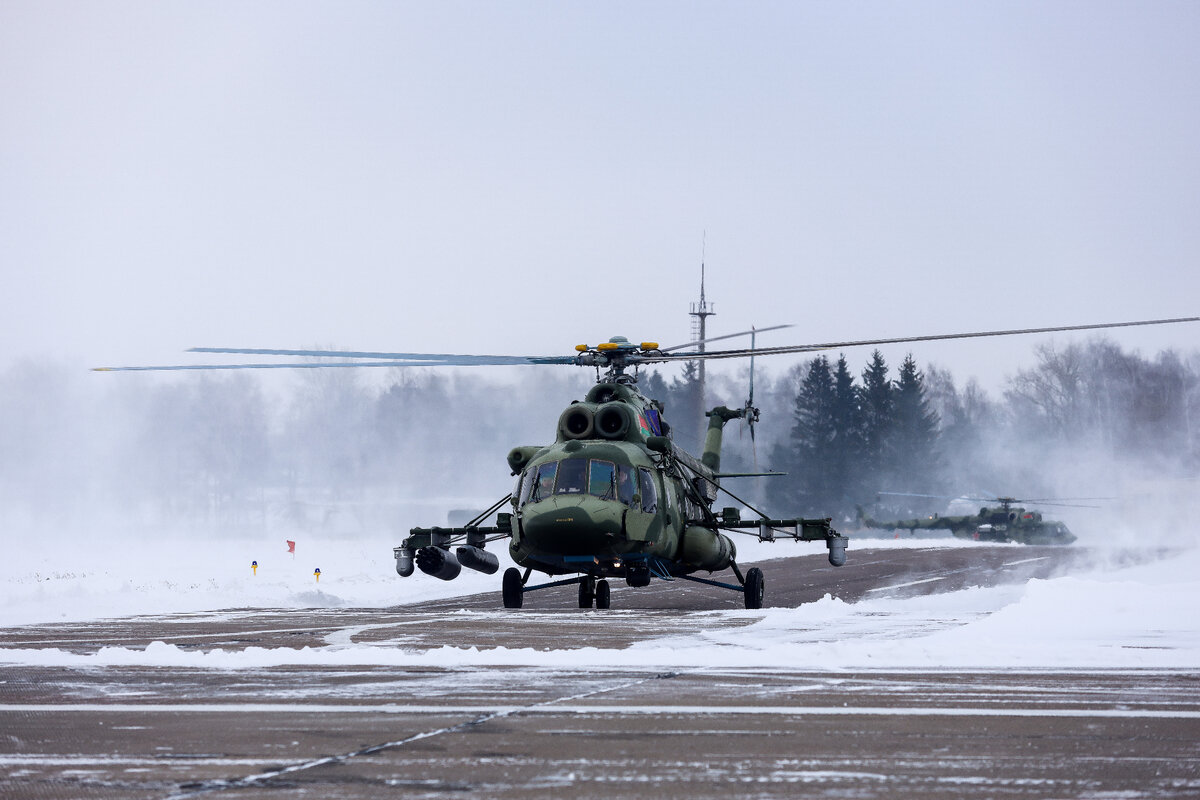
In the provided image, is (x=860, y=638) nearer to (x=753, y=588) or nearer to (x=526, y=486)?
(x=526, y=486)

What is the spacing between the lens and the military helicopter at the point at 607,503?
20.9m

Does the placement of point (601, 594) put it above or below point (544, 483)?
below

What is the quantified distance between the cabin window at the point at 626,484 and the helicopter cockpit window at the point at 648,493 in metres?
0.19

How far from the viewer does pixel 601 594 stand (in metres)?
23.7

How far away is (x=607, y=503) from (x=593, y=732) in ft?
41.7

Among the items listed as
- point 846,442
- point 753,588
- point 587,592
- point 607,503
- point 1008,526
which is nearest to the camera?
point 607,503

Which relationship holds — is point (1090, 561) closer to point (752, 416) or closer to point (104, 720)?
point (752, 416)

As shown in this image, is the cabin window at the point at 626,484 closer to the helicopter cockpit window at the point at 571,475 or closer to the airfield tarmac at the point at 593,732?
the helicopter cockpit window at the point at 571,475

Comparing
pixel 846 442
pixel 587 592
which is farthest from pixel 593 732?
pixel 846 442

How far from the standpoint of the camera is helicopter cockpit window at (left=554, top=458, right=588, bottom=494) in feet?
69.8

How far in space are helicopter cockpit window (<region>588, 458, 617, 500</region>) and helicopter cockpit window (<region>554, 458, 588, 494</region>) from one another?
0.13 metres

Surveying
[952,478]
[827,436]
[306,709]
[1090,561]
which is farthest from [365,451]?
[306,709]

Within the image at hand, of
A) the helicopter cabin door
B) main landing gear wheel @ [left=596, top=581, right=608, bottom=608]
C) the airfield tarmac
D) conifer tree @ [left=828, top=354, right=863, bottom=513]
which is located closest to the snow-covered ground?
the airfield tarmac

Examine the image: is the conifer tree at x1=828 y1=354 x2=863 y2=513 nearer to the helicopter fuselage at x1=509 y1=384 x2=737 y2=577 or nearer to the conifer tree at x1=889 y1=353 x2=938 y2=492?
the conifer tree at x1=889 y1=353 x2=938 y2=492
